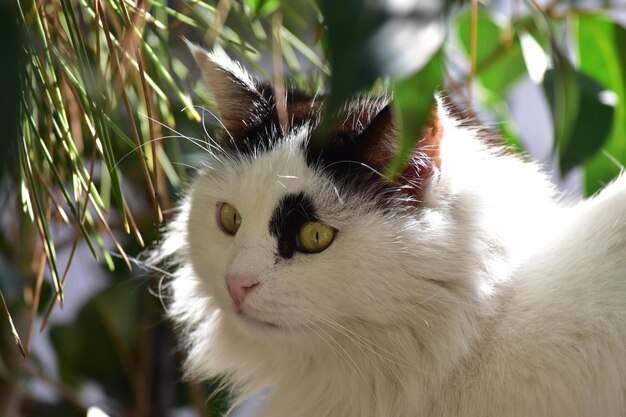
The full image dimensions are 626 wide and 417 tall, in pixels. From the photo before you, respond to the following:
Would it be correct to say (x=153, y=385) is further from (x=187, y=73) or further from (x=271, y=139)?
(x=271, y=139)

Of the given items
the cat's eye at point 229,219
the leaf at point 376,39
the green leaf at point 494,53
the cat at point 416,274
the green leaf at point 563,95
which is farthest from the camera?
the green leaf at point 494,53

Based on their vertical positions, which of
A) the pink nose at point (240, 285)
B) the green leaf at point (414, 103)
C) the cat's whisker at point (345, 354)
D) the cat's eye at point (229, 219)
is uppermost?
the green leaf at point (414, 103)

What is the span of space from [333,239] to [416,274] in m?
0.12

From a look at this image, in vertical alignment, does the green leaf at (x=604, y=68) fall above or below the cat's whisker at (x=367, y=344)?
above

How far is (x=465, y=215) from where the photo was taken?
1057 millimetres

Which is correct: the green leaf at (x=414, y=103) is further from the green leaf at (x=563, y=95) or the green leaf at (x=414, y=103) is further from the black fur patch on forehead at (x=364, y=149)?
the black fur patch on forehead at (x=364, y=149)

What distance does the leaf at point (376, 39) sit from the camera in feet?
1.71

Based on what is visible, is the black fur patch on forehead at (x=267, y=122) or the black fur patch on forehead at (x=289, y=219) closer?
the black fur patch on forehead at (x=289, y=219)

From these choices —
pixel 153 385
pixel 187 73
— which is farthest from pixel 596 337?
pixel 153 385

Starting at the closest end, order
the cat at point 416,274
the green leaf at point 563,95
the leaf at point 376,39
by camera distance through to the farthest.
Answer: the leaf at point 376,39 < the green leaf at point 563,95 < the cat at point 416,274

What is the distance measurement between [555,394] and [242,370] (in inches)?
19.5

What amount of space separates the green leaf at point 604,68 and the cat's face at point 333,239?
0.31 meters

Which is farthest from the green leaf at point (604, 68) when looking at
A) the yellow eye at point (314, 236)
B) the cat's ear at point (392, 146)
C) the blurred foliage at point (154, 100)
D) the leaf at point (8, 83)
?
the leaf at point (8, 83)

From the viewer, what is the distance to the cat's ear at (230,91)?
3.92 feet
